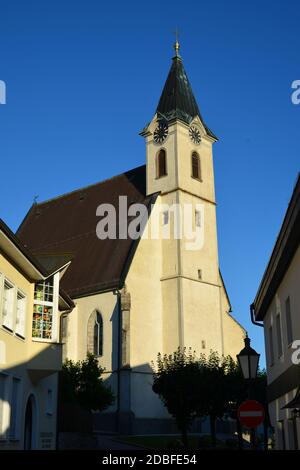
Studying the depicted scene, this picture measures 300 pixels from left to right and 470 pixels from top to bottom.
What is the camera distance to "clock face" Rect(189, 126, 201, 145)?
160ft

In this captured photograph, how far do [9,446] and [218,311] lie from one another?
95.7 ft

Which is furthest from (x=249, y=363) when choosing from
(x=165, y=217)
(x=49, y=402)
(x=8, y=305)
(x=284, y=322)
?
(x=165, y=217)

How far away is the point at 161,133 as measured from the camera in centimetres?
4866

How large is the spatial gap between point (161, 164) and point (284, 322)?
3173cm

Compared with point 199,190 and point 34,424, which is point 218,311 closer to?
point 199,190

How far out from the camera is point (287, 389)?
1598cm

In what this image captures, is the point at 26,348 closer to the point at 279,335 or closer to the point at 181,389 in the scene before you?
the point at 279,335

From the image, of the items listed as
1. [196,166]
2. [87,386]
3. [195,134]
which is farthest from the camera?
[195,134]

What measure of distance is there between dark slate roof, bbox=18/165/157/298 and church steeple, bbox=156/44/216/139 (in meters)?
5.15

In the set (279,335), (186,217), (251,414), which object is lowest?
(251,414)

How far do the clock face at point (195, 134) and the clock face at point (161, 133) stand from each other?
6.31 ft

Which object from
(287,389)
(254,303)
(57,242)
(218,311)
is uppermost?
(57,242)

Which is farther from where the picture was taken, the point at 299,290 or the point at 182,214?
the point at 182,214
